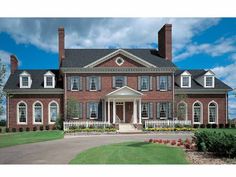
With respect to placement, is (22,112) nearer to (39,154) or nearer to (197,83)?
(197,83)

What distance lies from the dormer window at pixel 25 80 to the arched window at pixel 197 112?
15.8 m

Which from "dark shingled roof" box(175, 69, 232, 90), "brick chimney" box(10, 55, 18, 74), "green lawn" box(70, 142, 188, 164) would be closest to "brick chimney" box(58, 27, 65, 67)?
"brick chimney" box(10, 55, 18, 74)

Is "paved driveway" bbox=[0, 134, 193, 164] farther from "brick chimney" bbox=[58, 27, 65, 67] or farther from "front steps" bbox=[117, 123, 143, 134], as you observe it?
"brick chimney" bbox=[58, 27, 65, 67]

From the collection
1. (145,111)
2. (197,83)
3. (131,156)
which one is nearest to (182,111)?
(145,111)

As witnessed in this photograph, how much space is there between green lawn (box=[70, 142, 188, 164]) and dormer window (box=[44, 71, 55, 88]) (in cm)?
1760

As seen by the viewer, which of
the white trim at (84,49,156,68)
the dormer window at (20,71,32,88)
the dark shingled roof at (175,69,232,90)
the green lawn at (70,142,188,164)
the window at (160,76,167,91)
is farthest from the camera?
the dark shingled roof at (175,69,232,90)

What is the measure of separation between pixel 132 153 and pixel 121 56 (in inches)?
687

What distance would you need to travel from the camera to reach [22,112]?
31.3 meters

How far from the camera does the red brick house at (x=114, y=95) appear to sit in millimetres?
30812

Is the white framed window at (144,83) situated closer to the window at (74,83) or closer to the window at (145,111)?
the window at (145,111)

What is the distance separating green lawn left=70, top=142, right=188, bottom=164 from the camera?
43.4 feet

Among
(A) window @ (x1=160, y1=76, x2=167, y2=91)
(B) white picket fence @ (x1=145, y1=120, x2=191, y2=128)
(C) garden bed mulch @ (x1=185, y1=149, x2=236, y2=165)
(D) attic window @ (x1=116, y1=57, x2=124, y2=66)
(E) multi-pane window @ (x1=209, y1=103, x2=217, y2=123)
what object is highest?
(D) attic window @ (x1=116, y1=57, x2=124, y2=66)

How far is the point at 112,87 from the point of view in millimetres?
31125
